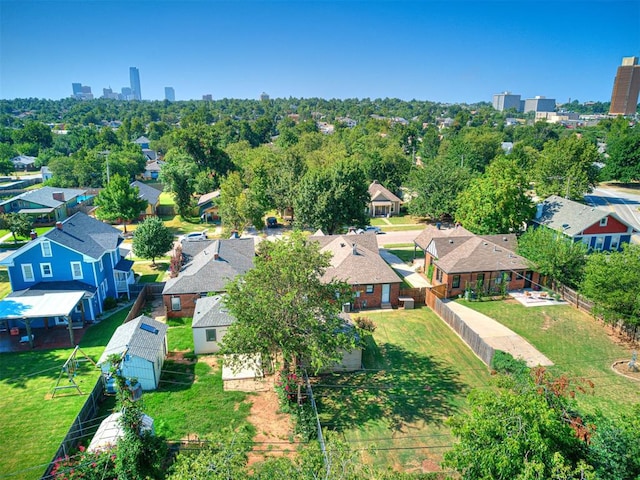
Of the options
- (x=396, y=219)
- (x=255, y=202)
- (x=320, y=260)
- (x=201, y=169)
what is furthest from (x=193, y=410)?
(x=201, y=169)

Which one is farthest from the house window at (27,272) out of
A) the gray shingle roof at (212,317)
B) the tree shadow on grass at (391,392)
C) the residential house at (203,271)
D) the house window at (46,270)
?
the tree shadow on grass at (391,392)

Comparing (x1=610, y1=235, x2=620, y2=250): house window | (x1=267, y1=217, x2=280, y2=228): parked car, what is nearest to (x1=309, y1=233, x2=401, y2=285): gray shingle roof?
(x1=267, y1=217, x2=280, y2=228): parked car

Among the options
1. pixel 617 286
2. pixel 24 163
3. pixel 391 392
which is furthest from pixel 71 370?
pixel 24 163

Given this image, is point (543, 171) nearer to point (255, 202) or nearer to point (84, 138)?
point (255, 202)

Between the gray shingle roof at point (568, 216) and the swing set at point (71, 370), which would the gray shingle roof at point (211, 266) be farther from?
the gray shingle roof at point (568, 216)

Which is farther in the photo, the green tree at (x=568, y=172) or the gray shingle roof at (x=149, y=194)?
the gray shingle roof at (x=149, y=194)

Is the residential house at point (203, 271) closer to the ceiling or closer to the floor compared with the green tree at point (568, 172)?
closer to the floor
